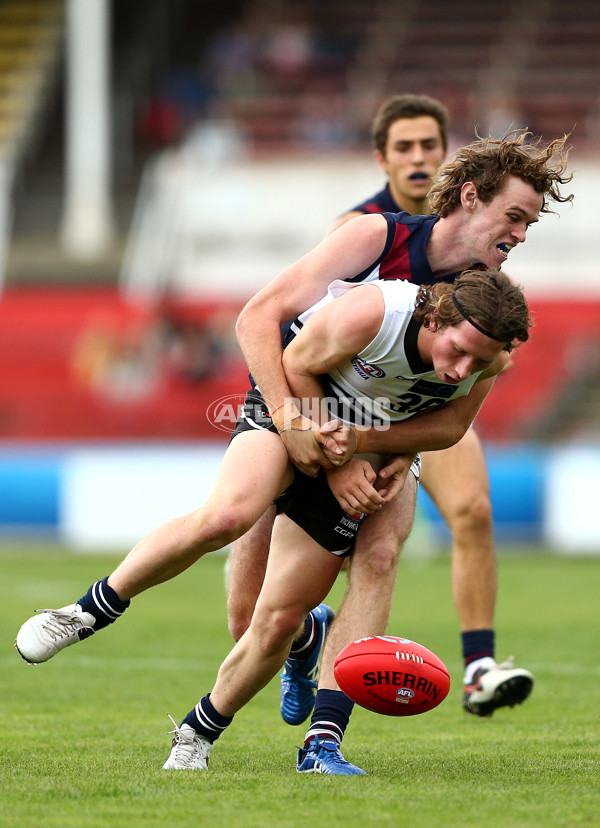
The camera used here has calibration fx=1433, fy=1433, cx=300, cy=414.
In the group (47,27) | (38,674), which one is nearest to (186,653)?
(38,674)

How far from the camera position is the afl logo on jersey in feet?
14.8

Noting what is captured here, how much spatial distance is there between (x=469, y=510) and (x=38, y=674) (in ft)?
8.31

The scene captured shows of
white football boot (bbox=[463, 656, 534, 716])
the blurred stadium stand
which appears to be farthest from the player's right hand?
the blurred stadium stand

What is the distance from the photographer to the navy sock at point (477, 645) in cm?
608

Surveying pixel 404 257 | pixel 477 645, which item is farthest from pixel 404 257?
pixel 477 645

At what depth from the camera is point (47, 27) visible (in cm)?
2572

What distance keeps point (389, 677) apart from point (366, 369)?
97 centimetres

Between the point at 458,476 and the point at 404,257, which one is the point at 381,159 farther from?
the point at 404,257

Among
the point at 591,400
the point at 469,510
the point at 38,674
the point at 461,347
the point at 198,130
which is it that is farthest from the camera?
the point at 198,130

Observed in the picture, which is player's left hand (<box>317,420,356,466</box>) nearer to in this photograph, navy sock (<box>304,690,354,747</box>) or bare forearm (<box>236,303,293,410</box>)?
bare forearm (<box>236,303,293,410</box>)

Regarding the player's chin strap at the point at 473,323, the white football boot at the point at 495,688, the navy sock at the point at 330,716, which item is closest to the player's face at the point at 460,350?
the player's chin strap at the point at 473,323

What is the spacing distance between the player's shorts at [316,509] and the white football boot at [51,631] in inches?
29.4

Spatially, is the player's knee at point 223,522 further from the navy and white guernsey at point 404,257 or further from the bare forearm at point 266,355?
the navy and white guernsey at point 404,257

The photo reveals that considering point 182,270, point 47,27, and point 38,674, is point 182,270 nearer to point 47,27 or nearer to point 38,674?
point 47,27
